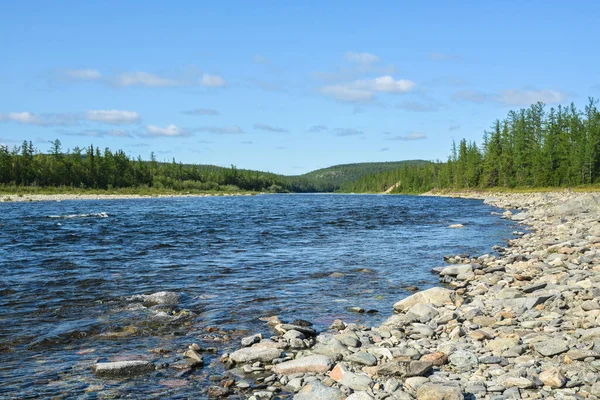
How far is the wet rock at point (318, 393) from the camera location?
6586 millimetres

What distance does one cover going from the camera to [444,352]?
316 inches

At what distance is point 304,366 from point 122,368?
9.58ft

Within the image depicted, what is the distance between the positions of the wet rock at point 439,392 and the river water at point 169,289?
3151 mm

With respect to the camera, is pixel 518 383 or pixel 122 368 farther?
pixel 122 368

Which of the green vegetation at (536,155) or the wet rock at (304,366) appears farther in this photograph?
the green vegetation at (536,155)

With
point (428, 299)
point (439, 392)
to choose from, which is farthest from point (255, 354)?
point (428, 299)

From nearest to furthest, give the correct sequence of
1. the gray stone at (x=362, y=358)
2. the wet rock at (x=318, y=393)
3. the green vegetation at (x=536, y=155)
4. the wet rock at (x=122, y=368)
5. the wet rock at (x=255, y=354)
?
the wet rock at (x=318, y=393), the wet rock at (x=122, y=368), the gray stone at (x=362, y=358), the wet rock at (x=255, y=354), the green vegetation at (x=536, y=155)

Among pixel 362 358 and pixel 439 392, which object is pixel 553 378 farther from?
pixel 362 358

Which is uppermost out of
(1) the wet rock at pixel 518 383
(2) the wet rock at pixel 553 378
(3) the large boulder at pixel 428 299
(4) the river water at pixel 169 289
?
(2) the wet rock at pixel 553 378

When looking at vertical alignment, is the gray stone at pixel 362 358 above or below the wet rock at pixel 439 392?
below

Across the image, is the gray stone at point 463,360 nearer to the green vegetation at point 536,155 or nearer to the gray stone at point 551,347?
the gray stone at point 551,347

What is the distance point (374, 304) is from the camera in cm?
1238

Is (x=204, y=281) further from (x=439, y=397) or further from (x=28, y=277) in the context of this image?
(x=439, y=397)

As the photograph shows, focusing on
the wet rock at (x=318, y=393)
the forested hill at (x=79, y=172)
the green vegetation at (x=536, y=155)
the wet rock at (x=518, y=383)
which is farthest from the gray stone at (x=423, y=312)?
the forested hill at (x=79, y=172)
